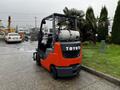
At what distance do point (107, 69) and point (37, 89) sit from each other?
3133 millimetres

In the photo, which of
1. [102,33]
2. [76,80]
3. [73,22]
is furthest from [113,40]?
[76,80]

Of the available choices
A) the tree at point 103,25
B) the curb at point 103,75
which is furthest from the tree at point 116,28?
the curb at point 103,75

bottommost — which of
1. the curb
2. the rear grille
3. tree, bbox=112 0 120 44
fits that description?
the curb

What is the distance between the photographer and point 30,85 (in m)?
5.91

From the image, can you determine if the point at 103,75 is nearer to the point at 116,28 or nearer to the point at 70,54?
the point at 70,54

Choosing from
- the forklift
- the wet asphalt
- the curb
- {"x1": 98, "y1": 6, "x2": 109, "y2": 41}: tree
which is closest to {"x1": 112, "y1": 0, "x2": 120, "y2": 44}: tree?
{"x1": 98, "y1": 6, "x2": 109, "y2": 41}: tree

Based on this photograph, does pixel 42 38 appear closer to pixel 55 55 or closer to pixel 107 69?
pixel 55 55

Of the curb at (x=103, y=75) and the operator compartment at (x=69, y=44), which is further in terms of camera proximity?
the operator compartment at (x=69, y=44)

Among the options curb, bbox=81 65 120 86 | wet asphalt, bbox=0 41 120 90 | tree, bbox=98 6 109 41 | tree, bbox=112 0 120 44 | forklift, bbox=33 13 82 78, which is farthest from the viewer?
tree, bbox=98 6 109 41

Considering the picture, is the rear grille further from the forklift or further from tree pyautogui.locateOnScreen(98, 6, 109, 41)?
tree pyautogui.locateOnScreen(98, 6, 109, 41)

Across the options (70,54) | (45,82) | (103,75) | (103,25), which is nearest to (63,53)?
(70,54)

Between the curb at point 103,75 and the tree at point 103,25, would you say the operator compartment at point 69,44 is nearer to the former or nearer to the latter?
the curb at point 103,75

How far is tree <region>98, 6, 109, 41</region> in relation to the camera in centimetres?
1842

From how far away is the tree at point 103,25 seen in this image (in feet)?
60.4
